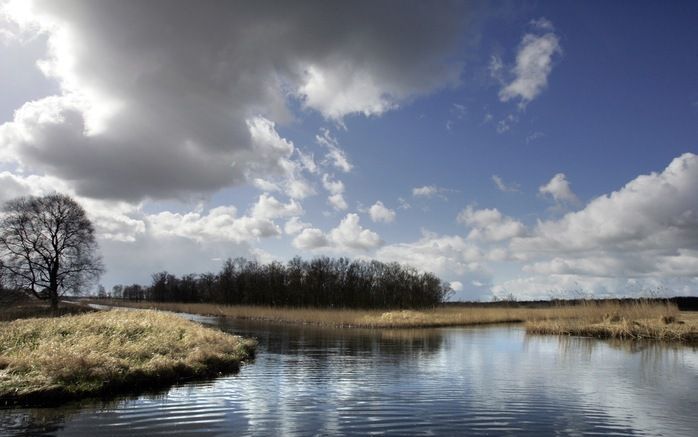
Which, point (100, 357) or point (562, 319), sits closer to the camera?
point (100, 357)

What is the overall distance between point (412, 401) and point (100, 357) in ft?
32.2

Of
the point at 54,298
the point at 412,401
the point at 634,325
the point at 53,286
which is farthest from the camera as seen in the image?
the point at 53,286

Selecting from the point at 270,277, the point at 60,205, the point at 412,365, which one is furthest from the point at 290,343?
the point at 270,277

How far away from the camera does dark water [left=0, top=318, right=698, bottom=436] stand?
36.6 feet

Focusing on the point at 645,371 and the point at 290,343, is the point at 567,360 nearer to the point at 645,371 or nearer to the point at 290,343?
the point at 645,371

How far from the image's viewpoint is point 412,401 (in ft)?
46.0

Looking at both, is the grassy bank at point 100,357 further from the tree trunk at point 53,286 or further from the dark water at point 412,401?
the tree trunk at point 53,286

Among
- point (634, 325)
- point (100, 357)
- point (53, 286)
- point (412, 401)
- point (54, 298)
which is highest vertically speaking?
point (53, 286)

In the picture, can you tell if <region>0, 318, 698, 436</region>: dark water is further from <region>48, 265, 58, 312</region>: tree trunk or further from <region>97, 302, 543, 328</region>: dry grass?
<region>48, 265, 58, 312</region>: tree trunk

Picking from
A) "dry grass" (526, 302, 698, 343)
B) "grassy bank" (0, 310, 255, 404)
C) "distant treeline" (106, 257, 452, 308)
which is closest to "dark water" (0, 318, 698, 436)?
"grassy bank" (0, 310, 255, 404)

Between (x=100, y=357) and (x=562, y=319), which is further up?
(x=100, y=357)

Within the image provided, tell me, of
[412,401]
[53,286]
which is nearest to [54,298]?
[53,286]

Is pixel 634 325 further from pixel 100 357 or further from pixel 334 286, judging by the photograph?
pixel 334 286

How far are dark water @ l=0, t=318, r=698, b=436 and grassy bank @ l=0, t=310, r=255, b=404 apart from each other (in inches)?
43.9
